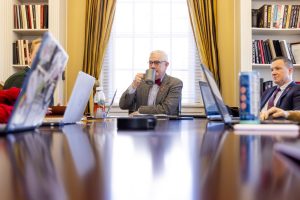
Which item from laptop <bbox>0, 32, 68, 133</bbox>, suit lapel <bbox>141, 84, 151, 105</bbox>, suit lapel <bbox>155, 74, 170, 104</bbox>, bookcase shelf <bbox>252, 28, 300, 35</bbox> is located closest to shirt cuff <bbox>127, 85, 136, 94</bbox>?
suit lapel <bbox>141, 84, 151, 105</bbox>

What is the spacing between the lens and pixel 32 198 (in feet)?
1.00

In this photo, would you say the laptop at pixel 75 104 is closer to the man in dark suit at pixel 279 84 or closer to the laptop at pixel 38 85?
the laptop at pixel 38 85

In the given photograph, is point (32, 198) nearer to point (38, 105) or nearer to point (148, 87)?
point (38, 105)

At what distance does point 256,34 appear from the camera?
14.4 ft

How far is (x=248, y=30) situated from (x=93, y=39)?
1.68 m

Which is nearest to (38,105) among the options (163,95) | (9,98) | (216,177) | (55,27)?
(9,98)

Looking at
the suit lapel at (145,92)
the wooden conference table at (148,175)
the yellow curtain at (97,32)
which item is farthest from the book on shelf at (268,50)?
the wooden conference table at (148,175)

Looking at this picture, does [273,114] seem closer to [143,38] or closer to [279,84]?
[279,84]

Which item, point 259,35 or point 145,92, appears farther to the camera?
point 259,35

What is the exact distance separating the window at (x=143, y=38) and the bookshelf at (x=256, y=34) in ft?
2.08

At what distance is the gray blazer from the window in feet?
2.78

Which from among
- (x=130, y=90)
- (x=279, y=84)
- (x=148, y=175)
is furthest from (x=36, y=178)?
(x=279, y=84)

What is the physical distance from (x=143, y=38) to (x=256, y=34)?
4.14 ft

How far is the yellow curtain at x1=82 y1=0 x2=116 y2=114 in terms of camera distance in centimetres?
440
